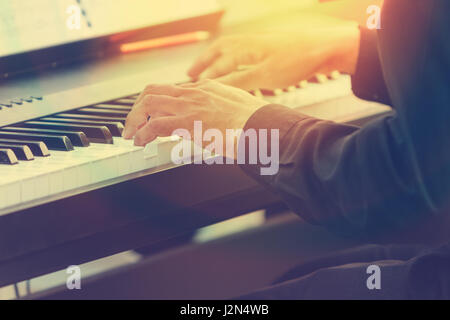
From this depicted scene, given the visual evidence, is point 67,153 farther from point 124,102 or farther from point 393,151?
point 393,151

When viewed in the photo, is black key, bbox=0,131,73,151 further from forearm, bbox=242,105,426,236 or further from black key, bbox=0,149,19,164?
forearm, bbox=242,105,426,236

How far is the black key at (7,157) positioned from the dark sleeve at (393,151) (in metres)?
0.40

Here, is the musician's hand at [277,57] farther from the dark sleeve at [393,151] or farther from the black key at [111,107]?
the dark sleeve at [393,151]

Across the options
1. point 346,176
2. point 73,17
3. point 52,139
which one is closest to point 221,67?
point 73,17

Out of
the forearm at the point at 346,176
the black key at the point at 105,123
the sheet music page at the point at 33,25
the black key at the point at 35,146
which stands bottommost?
the forearm at the point at 346,176

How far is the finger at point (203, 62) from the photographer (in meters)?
1.41

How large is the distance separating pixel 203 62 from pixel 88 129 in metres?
0.33

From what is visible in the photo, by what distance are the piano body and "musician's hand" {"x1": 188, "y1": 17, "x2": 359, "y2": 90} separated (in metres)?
0.04

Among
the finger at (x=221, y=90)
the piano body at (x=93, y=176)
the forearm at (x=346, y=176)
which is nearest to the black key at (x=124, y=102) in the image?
the piano body at (x=93, y=176)

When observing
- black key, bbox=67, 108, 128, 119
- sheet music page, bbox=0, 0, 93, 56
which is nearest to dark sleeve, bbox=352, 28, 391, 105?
black key, bbox=67, 108, 128, 119

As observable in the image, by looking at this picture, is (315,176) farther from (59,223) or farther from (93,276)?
(93,276)

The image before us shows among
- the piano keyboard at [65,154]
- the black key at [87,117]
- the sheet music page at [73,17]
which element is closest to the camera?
the piano keyboard at [65,154]

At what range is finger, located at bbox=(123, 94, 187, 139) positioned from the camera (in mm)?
1110
